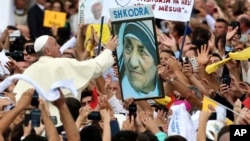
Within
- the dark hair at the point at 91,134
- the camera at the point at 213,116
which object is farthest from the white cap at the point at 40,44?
the dark hair at the point at 91,134

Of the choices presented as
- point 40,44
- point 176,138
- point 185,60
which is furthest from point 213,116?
point 185,60

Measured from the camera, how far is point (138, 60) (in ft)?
48.3

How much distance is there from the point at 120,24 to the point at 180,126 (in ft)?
9.03

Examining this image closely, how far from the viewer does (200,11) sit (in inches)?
891

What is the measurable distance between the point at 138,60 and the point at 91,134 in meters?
3.09

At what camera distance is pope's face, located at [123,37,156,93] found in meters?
14.6

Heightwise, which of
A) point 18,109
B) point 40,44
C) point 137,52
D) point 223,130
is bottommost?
point 223,130

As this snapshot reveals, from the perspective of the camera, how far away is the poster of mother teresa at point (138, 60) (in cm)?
1461

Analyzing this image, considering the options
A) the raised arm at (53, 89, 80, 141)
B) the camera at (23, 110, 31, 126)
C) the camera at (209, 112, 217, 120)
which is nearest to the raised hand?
the camera at (209, 112, 217, 120)

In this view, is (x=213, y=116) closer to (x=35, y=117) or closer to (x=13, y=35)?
(x=35, y=117)

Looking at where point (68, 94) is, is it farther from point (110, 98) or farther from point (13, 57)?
point (13, 57)

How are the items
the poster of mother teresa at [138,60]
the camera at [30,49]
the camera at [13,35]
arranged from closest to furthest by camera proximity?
the poster of mother teresa at [138,60]
the camera at [30,49]
the camera at [13,35]

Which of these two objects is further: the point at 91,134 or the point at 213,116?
the point at 213,116

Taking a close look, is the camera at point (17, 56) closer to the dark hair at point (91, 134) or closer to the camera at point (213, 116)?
the camera at point (213, 116)
